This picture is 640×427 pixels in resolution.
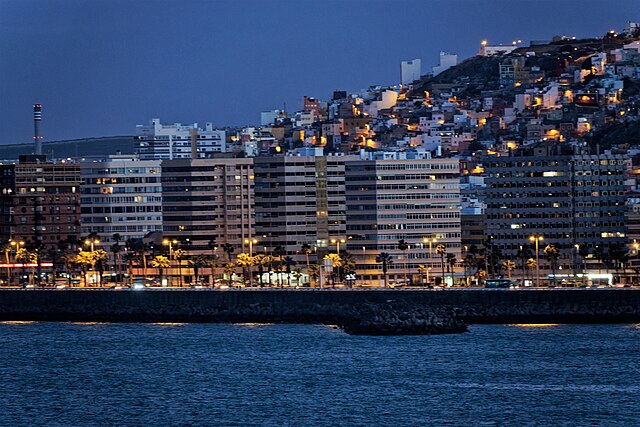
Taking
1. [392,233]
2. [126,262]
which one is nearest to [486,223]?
[392,233]

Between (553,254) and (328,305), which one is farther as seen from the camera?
(553,254)

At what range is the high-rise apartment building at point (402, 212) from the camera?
174375 millimetres

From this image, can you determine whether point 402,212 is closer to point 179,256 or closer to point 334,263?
point 334,263

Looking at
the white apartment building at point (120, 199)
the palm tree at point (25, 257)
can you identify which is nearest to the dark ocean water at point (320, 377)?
the palm tree at point (25, 257)

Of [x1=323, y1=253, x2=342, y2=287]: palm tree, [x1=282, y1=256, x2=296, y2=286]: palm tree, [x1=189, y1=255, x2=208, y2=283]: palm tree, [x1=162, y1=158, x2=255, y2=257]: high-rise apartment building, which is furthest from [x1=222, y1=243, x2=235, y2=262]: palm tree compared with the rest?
[x1=323, y1=253, x2=342, y2=287]: palm tree

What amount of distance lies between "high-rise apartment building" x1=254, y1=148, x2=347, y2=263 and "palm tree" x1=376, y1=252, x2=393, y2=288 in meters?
9.97

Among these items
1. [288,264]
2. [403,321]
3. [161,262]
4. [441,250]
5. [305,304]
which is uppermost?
[441,250]

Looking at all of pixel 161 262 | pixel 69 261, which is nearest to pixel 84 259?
pixel 69 261

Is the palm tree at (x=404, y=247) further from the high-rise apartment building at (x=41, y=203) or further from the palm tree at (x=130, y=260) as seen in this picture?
the high-rise apartment building at (x=41, y=203)

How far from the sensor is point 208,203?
180500 mm

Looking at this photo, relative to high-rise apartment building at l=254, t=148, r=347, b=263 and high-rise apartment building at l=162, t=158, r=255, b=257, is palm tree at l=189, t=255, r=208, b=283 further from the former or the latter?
high-rise apartment building at l=254, t=148, r=347, b=263

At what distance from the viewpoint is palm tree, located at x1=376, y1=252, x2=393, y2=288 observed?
160 metres

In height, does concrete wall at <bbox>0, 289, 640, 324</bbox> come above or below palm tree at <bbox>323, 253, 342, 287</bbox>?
below

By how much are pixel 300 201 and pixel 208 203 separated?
399 inches
